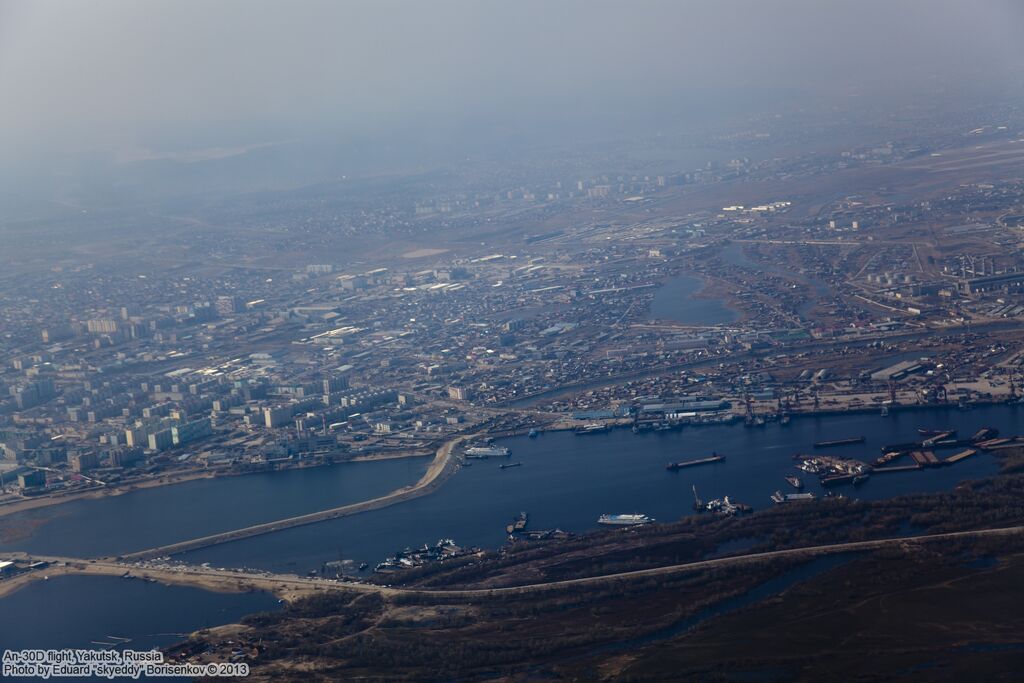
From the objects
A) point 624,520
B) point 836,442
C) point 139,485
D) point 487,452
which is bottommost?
point 836,442

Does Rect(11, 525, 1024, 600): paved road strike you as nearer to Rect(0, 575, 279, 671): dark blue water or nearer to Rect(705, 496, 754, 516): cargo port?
Rect(0, 575, 279, 671): dark blue water

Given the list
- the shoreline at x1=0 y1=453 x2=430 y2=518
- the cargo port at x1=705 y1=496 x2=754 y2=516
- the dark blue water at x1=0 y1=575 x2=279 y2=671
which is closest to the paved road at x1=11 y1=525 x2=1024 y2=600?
→ the dark blue water at x1=0 y1=575 x2=279 y2=671

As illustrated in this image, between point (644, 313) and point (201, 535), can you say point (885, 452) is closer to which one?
point (201, 535)

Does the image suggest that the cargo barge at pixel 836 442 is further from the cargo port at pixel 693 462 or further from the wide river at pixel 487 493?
the cargo port at pixel 693 462

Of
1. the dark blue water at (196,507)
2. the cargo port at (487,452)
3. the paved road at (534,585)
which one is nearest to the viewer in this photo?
the paved road at (534,585)

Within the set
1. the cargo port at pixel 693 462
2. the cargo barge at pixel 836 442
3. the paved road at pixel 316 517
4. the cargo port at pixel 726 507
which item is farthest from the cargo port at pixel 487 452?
the cargo barge at pixel 836 442

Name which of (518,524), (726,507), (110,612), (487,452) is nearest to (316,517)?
(518,524)

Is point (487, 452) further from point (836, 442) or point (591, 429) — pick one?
point (836, 442)
